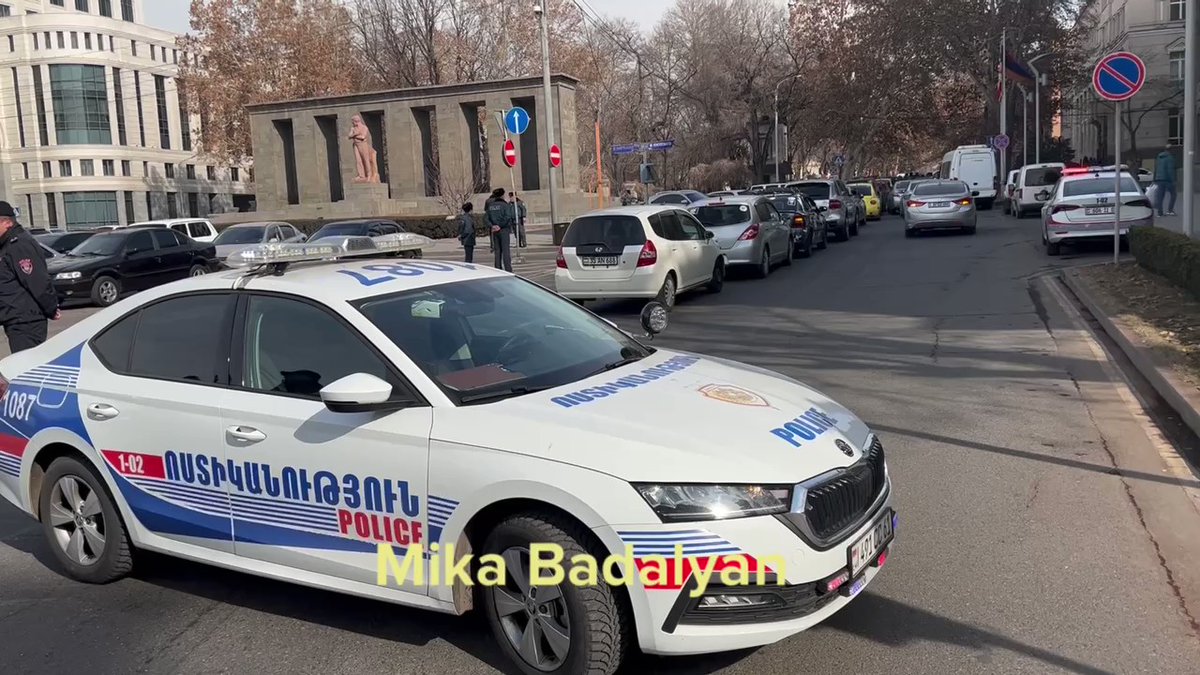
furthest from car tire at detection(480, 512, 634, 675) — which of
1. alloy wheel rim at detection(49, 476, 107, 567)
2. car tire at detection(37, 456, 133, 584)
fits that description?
alloy wheel rim at detection(49, 476, 107, 567)

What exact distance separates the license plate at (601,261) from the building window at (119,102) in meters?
83.3

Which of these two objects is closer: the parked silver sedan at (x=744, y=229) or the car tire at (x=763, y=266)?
the parked silver sedan at (x=744, y=229)

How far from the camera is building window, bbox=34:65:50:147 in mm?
82438

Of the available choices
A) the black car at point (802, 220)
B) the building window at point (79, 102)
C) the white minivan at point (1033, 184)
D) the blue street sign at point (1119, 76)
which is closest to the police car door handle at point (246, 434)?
the blue street sign at point (1119, 76)

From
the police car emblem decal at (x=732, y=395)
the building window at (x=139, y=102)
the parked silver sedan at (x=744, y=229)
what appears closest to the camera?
the police car emblem decal at (x=732, y=395)

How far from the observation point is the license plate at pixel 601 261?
47.9ft

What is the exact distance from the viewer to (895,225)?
3516 centimetres

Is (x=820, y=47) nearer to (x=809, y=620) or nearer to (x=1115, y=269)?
(x=1115, y=269)

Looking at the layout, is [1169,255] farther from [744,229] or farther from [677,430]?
[677,430]

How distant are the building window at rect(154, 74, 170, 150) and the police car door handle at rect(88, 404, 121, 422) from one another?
95.7 metres

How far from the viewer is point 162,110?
91.3 metres

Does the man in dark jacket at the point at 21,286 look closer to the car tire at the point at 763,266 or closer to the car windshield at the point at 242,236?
the car tire at the point at 763,266

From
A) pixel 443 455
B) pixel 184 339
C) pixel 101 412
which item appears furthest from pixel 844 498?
pixel 101 412

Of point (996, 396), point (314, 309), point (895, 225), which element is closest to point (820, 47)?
point (895, 225)
